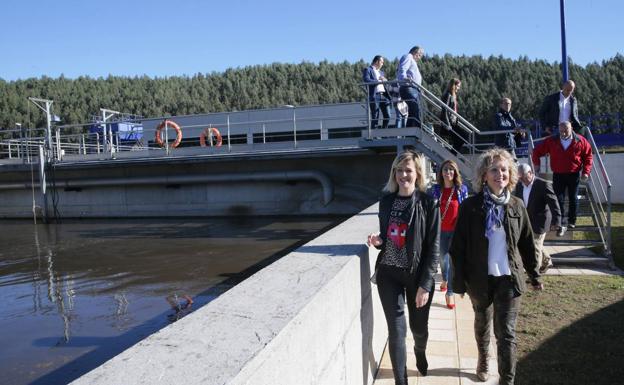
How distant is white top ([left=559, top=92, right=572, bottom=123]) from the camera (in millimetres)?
8336

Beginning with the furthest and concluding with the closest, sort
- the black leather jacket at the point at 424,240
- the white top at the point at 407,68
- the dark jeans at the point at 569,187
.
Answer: the white top at the point at 407,68, the dark jeans at the point at 569,187, the black leather jacket at the point at 424,240

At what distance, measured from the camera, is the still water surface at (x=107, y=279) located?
512 centimetres

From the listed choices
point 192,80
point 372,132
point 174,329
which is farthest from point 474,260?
point 192,80

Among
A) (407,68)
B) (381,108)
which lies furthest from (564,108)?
(381,108)

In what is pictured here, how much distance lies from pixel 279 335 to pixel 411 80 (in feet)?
27.6

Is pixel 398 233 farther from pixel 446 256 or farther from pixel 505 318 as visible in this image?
pixel 446 256

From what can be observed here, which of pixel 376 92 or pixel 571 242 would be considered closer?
pixel 571 242

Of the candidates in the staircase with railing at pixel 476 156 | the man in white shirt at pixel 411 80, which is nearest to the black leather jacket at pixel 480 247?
the staircase with railing at pixel 476 156

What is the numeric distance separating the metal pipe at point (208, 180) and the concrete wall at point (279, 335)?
11.8 metres

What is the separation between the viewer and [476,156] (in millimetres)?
9680

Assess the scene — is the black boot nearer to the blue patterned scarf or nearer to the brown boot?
the brown boot

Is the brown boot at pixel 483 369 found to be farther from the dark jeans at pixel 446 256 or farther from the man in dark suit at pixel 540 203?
the man in dark suit at pixel 540 203

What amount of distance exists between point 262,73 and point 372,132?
248 feet

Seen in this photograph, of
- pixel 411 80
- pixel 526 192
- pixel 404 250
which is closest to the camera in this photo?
pixel 404 250
